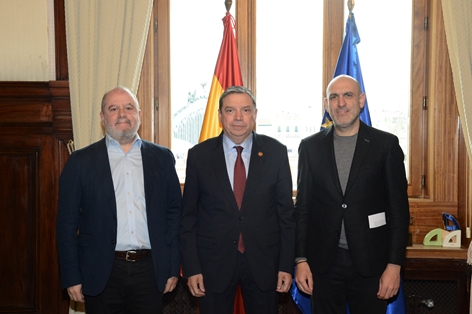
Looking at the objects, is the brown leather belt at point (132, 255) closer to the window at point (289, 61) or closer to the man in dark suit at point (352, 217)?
the man in dark suit at point (352, 217)

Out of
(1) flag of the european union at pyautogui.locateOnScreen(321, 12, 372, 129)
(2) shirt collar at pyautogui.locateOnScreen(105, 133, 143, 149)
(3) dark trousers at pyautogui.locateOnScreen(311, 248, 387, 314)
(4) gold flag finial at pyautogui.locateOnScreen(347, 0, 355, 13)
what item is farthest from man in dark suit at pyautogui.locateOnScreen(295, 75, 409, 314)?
(4) gold flag finial at pyautogui.locateOnScreen(347, 0, 355, 13)

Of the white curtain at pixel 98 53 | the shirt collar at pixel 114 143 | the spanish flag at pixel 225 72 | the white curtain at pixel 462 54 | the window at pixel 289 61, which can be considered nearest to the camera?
the shirt collar at pixel 114 143

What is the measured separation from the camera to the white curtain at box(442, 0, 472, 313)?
11.0ft

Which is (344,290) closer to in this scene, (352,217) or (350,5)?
(352,217)

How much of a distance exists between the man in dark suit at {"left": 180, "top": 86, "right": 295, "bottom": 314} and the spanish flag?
1.07m

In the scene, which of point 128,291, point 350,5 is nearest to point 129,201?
point 128,291

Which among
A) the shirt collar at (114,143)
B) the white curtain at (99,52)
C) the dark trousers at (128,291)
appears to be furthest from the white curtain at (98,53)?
the dark trousers at (128,291)

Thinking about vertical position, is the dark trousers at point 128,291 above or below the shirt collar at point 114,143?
below

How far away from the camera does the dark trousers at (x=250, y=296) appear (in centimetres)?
247

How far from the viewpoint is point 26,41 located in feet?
11.9

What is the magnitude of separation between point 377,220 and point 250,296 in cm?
75

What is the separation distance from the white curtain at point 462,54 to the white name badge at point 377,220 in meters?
1.28

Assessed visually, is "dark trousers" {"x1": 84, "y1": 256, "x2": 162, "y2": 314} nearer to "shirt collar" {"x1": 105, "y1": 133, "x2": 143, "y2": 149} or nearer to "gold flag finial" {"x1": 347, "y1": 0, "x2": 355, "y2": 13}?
"shirt collar" {"x1": 105, "y1": 133, "x2": 143, "y2": 149}

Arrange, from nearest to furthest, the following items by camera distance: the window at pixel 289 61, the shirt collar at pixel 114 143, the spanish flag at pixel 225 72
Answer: the shirt collar at pixel 114 143 → the spanish flag at pixel 225 72 → the window at pixel 289 61
